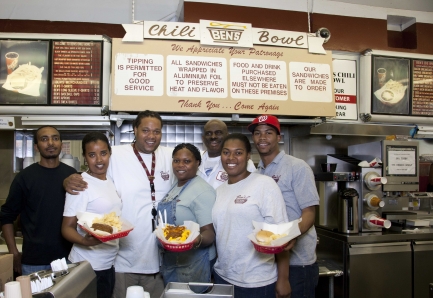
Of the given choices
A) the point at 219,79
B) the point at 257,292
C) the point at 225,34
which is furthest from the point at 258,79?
the point at 257,292

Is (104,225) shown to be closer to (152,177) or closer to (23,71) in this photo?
(152,177)

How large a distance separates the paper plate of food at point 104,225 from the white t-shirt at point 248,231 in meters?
0.59

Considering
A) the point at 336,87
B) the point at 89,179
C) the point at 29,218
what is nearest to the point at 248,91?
the point at 336,87

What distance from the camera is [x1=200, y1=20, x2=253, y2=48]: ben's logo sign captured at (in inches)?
126

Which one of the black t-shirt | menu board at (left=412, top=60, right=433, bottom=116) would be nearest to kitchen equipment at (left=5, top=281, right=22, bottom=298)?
the black t-shirt

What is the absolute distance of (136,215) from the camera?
93.0 inches

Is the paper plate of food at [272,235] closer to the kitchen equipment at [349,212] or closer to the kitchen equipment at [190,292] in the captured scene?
the kitchen equipment at [190,292]

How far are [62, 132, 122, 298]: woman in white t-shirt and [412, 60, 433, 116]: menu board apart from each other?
11.3ft

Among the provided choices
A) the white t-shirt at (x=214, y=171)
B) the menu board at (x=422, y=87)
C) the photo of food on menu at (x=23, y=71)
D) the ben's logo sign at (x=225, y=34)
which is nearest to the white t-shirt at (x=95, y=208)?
the white t-shirt at (x=214, y=171)

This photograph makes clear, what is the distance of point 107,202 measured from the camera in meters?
2.17

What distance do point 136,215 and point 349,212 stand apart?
79.9 inches

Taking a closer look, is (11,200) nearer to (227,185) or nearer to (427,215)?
(227,185)

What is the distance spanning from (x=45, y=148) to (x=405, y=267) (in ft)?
10.8

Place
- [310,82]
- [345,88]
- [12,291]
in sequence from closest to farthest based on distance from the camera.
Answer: [12,291]
[310,82]
[345,88]
